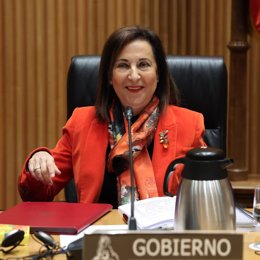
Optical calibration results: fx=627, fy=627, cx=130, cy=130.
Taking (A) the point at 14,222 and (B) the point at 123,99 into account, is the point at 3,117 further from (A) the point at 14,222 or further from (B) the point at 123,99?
(A) the point at 14,222

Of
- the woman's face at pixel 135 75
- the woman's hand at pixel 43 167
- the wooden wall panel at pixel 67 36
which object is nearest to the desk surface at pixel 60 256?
the woman's hand at pixel 43 167

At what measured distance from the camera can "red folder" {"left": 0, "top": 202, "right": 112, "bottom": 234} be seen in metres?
1.64

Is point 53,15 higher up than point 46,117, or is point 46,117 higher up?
point 53,15

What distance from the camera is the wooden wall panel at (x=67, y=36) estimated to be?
337 centimetres

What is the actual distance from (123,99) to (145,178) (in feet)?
1.03

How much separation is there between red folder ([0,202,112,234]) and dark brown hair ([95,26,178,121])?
0.52 meters

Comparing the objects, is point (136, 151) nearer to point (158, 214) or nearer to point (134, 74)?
point (134, 74)

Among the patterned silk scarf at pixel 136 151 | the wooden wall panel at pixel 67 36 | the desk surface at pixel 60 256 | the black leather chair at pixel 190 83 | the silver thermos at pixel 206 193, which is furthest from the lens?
the wooden wall panel at pixel 67 36

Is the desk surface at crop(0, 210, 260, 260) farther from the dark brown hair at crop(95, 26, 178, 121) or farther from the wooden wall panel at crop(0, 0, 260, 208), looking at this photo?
the wooden wall panel at crop(0, 0, 260, 208)

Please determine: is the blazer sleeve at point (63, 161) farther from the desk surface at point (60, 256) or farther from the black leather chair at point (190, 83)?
the desk surface at point (60, 256)

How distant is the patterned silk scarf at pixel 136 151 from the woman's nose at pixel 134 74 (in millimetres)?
129

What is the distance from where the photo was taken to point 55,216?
1.75 m

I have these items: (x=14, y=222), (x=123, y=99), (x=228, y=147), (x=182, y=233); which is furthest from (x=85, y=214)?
(x=228, y=147)

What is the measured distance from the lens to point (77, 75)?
2.43 metres
